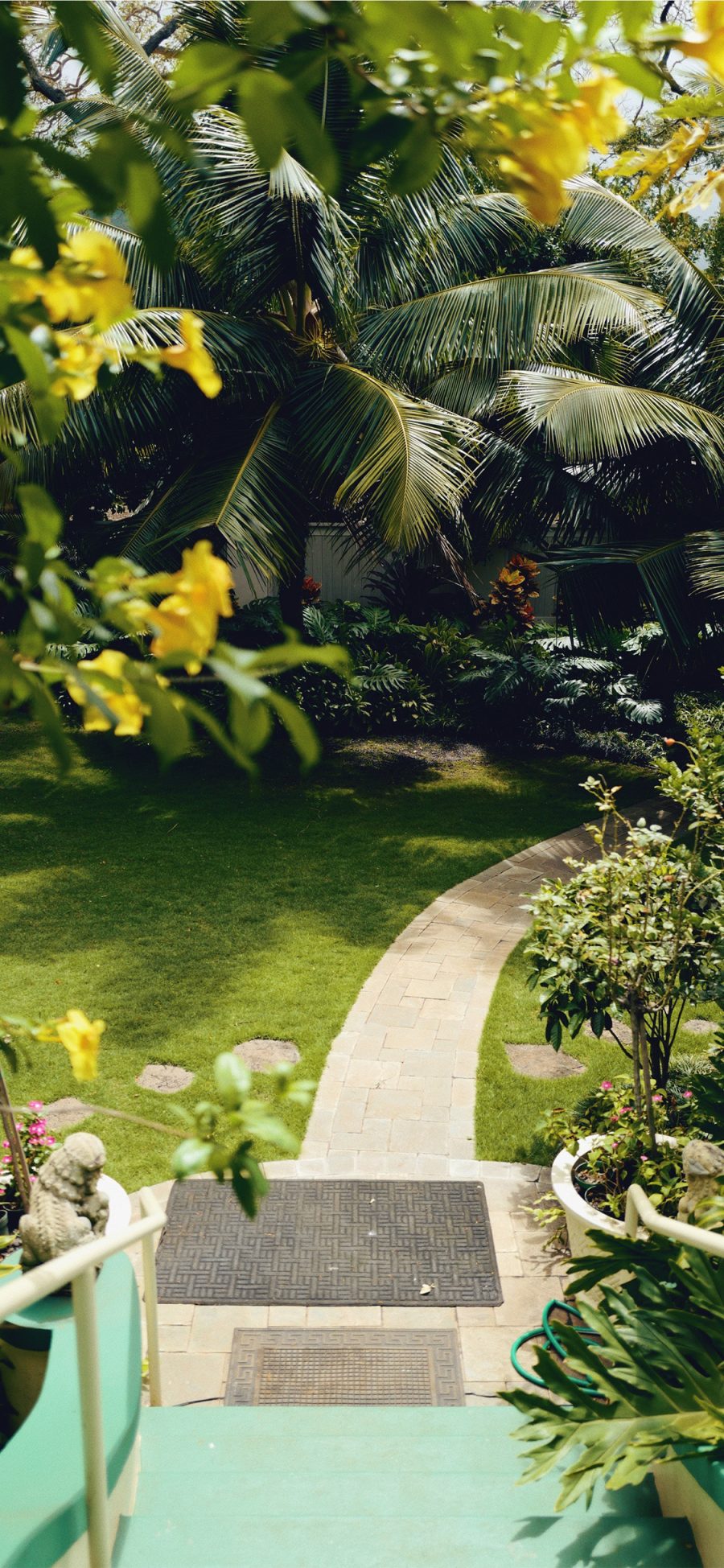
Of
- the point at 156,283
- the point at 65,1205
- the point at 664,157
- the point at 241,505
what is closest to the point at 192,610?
the point at 664,157

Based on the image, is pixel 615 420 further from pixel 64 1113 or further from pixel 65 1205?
pixel 65 1205

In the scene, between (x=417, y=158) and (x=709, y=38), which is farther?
(x=709, y=38)

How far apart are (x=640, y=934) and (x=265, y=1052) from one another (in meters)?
2.60

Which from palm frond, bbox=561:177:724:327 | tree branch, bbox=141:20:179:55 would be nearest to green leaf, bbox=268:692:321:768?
palm frond, bbox=561:177:724:327

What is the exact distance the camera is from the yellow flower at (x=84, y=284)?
3.89 feet

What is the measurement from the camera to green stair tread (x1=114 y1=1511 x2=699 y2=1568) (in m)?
2.63

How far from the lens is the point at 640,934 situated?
4.48 meters

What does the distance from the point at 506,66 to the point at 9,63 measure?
43 centimetres

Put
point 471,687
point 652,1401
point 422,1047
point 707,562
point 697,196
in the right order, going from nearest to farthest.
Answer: point 697,196 < point 652,1401 < point 422,1047 < point 707,562 < point 471,687

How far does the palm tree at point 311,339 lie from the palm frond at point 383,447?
18 millimetres

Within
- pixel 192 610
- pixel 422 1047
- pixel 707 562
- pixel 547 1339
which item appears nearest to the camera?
pixel 192 610

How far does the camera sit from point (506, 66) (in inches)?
41.4

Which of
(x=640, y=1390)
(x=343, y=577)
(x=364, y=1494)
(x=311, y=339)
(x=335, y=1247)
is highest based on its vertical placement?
(x=311, y=339)

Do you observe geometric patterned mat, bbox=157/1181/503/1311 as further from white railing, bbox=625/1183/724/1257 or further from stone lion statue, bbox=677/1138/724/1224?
white railing, bbox=625/1183/724/1257
